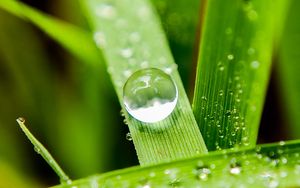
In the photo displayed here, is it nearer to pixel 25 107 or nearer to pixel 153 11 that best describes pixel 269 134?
pixel 153 11

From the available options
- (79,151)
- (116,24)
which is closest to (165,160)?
(116,24)

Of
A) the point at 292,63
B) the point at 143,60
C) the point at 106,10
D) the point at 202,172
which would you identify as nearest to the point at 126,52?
the point at 143,60

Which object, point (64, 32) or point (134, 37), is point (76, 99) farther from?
point (134, 37)

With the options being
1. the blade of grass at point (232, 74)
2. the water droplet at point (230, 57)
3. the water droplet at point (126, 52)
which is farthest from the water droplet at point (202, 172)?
the water droplet at point (126, 52)

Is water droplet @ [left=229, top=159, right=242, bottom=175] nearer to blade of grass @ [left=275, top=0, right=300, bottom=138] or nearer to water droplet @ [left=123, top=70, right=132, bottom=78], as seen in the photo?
water droplet @ [left=123, top=70, right=132, bottom=78]

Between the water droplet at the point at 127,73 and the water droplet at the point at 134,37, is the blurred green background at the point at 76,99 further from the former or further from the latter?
the water droplet at the point at 127,73

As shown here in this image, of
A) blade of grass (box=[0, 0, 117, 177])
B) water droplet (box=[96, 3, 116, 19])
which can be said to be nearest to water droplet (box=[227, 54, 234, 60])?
water droplet (box=[96, 3, 116, 19])
